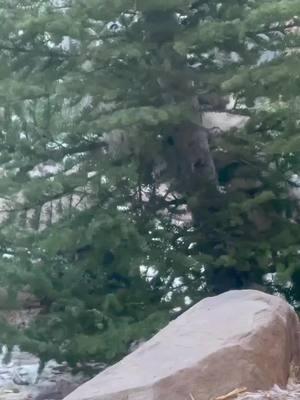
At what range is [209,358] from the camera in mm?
4379

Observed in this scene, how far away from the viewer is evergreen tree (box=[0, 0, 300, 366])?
19.7ft

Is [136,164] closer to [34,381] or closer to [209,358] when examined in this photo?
[34,381]

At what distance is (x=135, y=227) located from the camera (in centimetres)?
633

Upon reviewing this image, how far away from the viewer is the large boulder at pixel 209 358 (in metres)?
4.24

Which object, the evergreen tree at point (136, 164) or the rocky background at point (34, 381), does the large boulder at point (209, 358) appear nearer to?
the evergreen tree at point (136, 164)

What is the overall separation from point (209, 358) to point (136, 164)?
2.32 m

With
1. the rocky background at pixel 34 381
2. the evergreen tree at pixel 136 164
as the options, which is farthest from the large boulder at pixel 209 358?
the rocky background at pixel 34 381

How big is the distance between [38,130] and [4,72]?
525 mm

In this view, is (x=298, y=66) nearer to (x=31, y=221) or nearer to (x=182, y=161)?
(x=182, y=161)

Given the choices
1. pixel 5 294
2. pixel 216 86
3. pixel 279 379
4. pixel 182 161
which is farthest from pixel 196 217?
pixel 279 379

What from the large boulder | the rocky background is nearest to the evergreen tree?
the rocky background

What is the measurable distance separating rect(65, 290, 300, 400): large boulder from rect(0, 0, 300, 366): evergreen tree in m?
1.32

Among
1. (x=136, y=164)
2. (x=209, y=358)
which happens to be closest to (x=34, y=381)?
(x=136, y=164)

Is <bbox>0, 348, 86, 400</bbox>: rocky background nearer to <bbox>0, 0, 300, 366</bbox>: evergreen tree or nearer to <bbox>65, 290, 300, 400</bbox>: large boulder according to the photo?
<bbox>0, 0, 300, 366</bbox>: evergreen tree
